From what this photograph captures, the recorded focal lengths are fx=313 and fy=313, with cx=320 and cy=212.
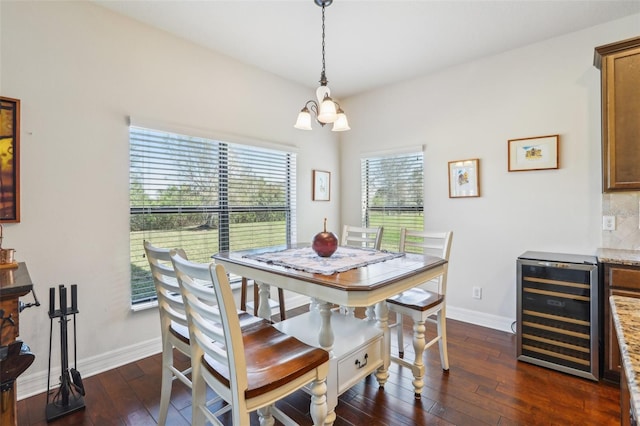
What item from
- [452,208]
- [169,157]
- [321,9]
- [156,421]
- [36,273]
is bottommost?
[156,421]

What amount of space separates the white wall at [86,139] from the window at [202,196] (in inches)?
4.6

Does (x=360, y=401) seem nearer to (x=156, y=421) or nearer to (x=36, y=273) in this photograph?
(x=156, y=421)

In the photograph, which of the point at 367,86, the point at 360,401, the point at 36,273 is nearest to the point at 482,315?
the point at 360,401

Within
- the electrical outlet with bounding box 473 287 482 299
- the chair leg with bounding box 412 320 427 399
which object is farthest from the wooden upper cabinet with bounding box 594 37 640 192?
the chair leg with bounding box 412 320 427 399

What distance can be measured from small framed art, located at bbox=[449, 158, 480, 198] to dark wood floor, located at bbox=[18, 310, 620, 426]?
5.19ft

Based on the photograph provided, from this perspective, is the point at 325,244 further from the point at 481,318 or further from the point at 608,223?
the point at 608,223

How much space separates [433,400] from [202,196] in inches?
95.1

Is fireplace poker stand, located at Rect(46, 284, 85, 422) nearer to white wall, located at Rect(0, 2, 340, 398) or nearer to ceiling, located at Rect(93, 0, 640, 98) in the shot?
white wall, located at Rect(0, 2, 340, 398)

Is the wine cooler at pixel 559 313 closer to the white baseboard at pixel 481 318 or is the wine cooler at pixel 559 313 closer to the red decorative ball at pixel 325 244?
the white baseboard at pixel 481 318

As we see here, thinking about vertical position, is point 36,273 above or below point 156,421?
above

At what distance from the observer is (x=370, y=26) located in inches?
100

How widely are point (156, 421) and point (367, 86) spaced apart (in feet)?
12.2

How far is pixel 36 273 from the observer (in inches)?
80.9

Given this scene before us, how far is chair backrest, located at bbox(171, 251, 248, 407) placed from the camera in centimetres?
107
